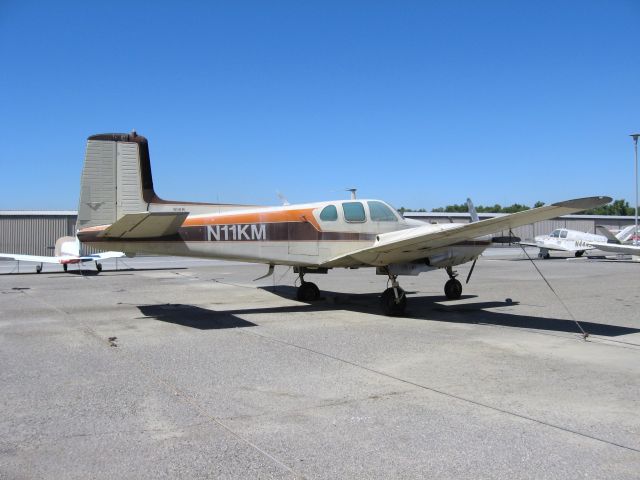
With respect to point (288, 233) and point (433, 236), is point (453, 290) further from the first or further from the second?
point (288, 233)

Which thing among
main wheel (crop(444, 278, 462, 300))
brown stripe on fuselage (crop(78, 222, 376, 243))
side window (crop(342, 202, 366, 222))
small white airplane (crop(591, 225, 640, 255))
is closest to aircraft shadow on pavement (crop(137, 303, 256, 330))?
brown stripe on fuselage (crop(78, 222, 376, 243))

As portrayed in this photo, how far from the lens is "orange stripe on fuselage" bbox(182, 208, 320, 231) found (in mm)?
10602

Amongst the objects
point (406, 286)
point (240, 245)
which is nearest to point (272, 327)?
point (240, 245)

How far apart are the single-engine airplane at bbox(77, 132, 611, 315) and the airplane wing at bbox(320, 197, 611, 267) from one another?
0.02m

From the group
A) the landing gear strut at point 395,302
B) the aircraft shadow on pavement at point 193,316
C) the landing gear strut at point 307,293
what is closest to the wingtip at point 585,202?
the landing gear strut at point 395,302

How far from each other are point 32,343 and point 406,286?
11.9 meters

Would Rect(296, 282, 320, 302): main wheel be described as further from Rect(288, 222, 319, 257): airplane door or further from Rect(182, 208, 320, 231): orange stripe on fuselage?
Rect(182, 208, 320, 231): orange stripe on fuselage

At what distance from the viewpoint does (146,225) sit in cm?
969

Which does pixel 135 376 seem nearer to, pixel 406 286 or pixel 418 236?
pixel 418 236

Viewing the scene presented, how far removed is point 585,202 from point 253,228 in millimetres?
6238

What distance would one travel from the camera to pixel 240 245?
10820 millimetres

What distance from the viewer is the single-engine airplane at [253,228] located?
9.85 m

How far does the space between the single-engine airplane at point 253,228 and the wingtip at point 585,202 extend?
2.05 ft

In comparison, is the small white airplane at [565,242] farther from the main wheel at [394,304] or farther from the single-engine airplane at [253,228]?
the main wheel at [394,304]
